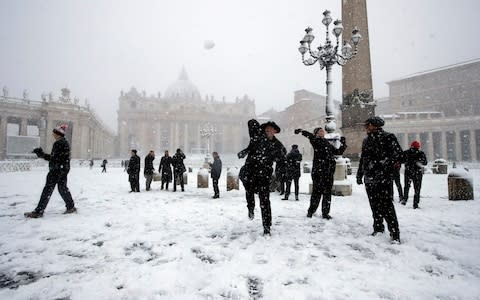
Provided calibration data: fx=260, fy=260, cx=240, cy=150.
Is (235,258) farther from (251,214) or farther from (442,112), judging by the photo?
(442,112)

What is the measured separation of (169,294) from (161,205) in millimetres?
4559

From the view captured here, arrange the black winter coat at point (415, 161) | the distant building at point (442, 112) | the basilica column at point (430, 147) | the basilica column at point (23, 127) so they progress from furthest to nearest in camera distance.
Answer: the basilica column at point (23, 127), the basilica column at point (430, 147), the distant building at point (442, 112), the black winter coat at point (415, 161)

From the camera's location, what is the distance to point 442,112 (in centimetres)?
4194

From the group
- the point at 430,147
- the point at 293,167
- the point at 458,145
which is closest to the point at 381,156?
the point at 293,167

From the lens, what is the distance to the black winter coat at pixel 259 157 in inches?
161

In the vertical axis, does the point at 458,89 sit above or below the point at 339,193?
above

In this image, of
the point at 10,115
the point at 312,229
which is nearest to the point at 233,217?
the point at 312,229

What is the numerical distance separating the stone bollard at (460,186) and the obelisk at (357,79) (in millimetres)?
6812

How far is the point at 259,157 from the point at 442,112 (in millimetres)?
50173

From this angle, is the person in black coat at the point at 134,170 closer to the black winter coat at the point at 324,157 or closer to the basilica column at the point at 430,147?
the black winter coat at the point at 324,157

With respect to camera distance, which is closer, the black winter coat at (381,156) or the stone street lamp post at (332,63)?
the black winter coat at (381,156)

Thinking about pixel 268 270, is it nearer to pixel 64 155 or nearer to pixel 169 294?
pixel 169 294

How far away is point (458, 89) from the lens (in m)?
43.9

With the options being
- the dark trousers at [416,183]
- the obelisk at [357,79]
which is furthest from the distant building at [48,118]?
the dark trousers at [416,183]
